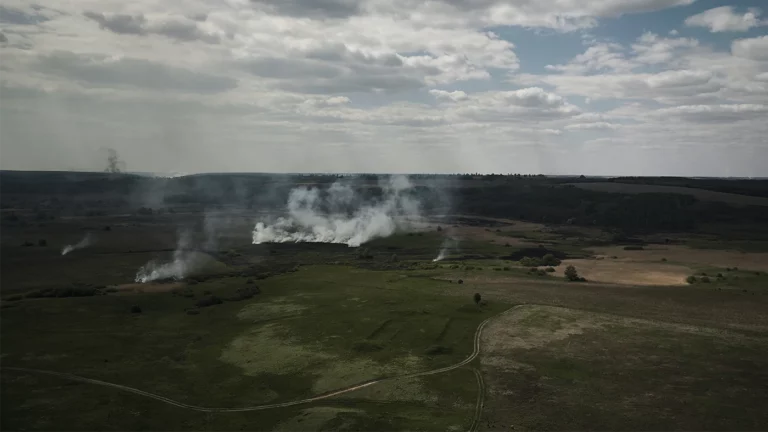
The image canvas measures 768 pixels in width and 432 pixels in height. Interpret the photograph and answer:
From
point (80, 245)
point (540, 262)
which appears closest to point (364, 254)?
point (540, 262)

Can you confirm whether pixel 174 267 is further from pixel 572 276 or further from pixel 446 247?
pixel 572 276

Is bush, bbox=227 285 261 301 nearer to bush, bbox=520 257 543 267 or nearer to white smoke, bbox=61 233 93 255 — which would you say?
bush, bbox=520 257 543 267

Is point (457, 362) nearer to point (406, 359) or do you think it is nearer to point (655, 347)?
point (406, 359)

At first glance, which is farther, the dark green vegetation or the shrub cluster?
the shrub cluster

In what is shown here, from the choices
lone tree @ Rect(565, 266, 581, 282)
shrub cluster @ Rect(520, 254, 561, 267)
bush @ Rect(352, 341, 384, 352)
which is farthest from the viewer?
shrub cluster @ Rect(520, 254, 561, 267)

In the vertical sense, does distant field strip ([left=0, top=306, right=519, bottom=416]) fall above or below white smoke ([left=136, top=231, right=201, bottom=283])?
below

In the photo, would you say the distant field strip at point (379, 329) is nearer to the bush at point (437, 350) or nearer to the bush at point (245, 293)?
the bush at point (437, 350)

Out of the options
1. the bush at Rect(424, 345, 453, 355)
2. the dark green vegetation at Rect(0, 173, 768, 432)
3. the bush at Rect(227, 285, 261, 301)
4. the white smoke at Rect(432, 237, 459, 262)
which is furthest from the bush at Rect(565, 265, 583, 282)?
the bush at Rect(227, 285, 261, 301)

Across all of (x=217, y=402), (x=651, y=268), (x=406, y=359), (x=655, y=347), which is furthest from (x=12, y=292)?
(x=651, y=268)
